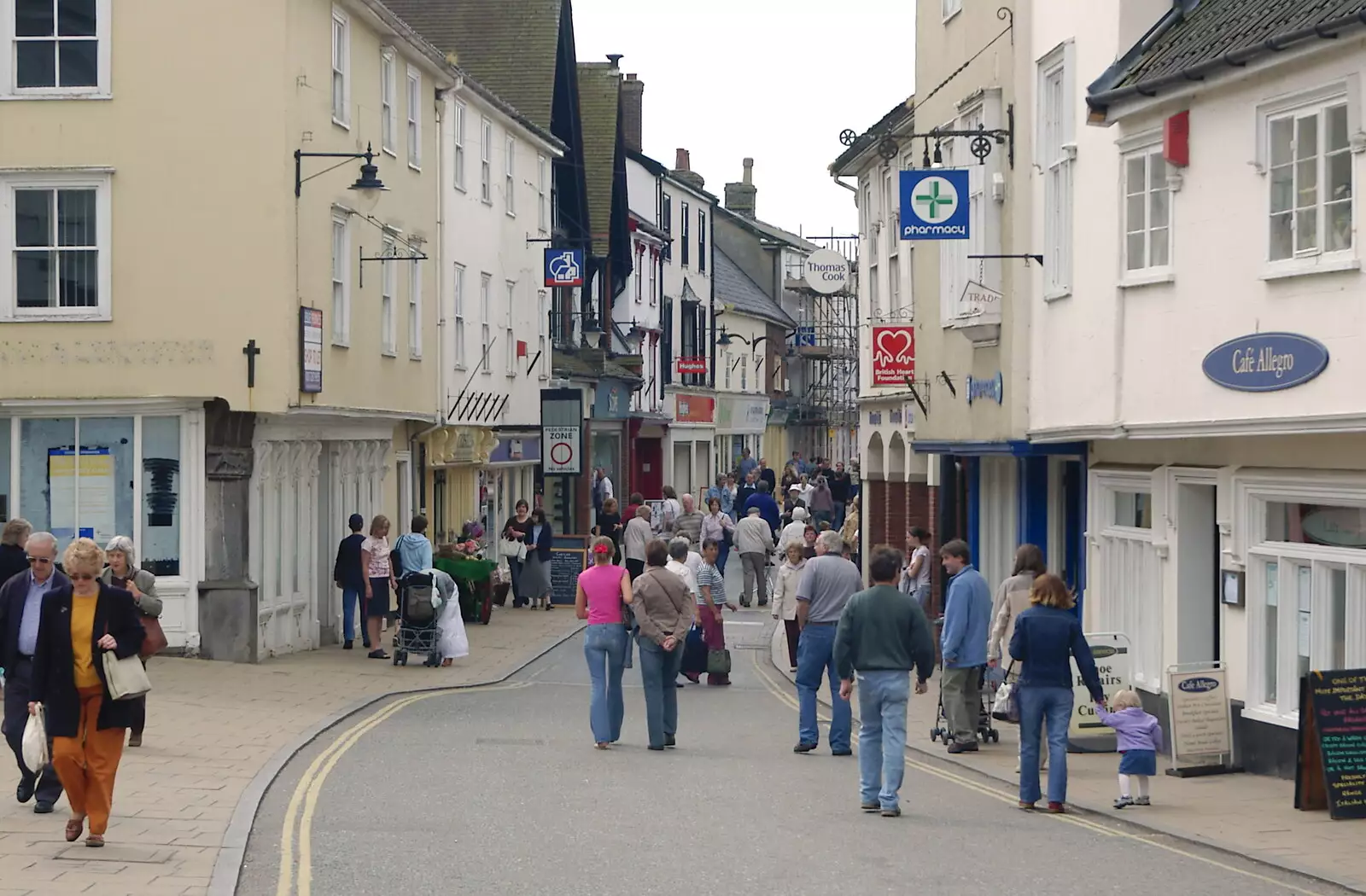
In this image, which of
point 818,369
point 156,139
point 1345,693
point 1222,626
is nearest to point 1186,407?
point 1222,626

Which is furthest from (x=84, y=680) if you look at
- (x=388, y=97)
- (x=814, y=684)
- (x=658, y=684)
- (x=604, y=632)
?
(x=388, y=97)

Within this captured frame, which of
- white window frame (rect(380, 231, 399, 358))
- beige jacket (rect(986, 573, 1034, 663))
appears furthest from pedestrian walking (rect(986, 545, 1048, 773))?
white window frame (rect(380, 231, 399, 358))

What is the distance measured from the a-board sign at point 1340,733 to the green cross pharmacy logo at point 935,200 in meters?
7.71

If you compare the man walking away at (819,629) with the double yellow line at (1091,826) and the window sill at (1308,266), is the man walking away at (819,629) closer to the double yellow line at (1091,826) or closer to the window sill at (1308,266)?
the double yellow line at (1091,826)

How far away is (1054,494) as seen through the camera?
70.2ft

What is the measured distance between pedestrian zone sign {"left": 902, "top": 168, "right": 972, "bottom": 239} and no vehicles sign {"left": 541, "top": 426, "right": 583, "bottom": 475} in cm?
1686

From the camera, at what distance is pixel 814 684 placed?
54.1ft

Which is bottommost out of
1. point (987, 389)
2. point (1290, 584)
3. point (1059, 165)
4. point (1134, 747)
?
point (1134, 747)

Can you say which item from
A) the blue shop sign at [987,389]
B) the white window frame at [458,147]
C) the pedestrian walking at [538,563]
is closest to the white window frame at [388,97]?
the white window frame at [458,147]

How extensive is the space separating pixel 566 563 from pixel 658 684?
57.4 feet

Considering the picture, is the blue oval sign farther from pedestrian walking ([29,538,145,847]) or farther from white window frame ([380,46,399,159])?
white window frame ([380,46,399,159])

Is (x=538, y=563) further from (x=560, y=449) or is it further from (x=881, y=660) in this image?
(x=881, y=660)

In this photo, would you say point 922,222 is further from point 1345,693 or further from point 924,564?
Answer: point 1345,693

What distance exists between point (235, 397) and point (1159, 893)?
47.5 feet
